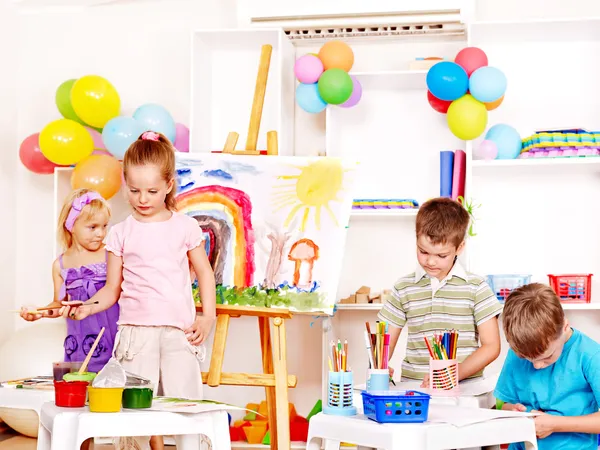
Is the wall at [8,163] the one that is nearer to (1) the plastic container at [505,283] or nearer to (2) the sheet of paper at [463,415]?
(1) the plastic container at [505,283]

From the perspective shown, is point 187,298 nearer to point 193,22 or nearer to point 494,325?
point 494,325

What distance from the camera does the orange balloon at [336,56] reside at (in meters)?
3.71

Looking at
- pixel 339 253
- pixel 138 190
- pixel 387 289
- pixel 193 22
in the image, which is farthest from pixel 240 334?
pixel 138 190

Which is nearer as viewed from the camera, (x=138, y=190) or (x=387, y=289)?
(x=138, y=190)

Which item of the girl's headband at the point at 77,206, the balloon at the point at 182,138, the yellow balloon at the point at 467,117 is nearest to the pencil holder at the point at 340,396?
the girl's headband at the point at 77,206

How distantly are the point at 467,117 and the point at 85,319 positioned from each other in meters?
1.71

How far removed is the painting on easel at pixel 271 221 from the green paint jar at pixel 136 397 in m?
1.56

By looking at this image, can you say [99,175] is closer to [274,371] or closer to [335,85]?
[335,85]

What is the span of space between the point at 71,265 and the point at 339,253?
3.25ft

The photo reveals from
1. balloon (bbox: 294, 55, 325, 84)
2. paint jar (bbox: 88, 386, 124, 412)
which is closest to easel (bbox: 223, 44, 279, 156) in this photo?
balloon (bbox: 294, 55, 325, 84)

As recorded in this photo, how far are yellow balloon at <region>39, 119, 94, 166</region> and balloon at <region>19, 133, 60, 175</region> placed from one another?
0.15 m

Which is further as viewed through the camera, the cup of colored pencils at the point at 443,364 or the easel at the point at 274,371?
the easel at the point at 274,371

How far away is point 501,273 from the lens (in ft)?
13.2

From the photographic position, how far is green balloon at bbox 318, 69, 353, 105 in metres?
3.64
